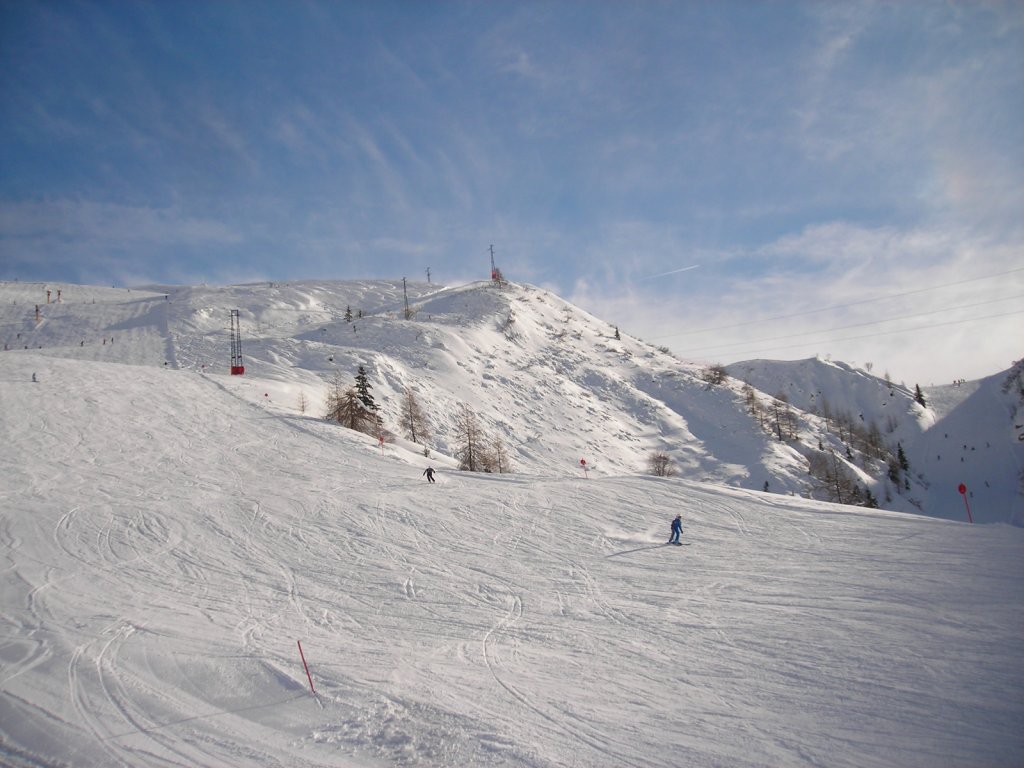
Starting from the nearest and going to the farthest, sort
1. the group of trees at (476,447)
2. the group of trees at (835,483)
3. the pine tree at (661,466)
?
the group of trees at (476,447)
the pine tree at (661,466)
the group of trees at (835,483)

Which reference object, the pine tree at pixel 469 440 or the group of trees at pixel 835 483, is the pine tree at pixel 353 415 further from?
the group of trees at pixel 835 483

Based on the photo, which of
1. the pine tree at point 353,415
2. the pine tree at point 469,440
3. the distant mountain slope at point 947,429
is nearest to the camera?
the pine tree at point 353,415

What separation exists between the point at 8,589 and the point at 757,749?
1634cm

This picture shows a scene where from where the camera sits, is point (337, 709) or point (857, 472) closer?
point (337, 709)

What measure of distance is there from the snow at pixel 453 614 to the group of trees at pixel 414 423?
501 centimetres

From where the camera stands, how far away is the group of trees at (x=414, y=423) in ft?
117

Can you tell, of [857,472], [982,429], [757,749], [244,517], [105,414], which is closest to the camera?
[757,749]

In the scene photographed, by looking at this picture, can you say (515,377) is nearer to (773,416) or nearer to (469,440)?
(469,440)

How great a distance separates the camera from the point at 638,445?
5472cm

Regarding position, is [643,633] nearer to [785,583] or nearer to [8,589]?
[785,583]

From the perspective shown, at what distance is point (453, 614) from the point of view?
11922mm

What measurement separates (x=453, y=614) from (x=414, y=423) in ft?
105

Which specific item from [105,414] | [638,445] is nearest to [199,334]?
[105,414]

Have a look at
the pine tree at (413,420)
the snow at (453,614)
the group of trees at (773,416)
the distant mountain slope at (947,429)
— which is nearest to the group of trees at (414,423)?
the pine tree at (413,420)
